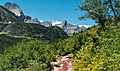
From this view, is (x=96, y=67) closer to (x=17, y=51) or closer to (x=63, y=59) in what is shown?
(x=63, y=59)

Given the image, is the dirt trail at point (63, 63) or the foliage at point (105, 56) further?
the dirt trail at point (63, 63)

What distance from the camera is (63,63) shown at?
47.2 m

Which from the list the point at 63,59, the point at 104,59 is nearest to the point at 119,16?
the point at 63,59

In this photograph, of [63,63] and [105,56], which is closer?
[105,56]

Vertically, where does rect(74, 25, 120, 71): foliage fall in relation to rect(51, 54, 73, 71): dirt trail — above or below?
above

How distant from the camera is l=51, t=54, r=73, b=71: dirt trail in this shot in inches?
1820

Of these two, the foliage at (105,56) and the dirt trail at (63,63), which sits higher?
the foliage at (105,56)

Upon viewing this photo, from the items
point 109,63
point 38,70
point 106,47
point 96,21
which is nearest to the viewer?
point 109,63

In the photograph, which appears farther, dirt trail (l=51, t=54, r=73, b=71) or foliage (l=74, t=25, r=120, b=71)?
dirt trail (l=51, t=54, r=73, b=71)

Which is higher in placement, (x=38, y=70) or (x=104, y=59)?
(x=104, y=59)

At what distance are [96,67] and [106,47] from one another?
2.76 meters

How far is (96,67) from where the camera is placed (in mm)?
32656

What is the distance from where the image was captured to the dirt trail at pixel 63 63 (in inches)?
1820

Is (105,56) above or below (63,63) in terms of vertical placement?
above
